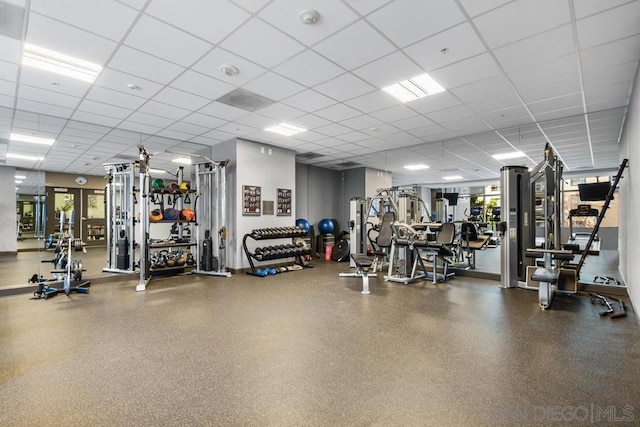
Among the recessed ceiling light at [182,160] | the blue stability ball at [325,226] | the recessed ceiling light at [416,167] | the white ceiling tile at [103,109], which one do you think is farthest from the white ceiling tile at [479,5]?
the recessed ceiling light at [182,160]

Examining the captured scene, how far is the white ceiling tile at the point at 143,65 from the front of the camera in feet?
11.6

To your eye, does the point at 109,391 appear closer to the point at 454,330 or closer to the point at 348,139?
the point at 454,330

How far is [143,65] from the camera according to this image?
377 centimetres

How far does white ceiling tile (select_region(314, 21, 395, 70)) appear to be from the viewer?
313 centimetres

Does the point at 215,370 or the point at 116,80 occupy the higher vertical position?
the point at 116,80

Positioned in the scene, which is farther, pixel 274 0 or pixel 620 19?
pixel 620 19

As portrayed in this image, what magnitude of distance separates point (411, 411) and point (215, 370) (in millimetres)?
1515

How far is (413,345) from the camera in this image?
9.83 ft

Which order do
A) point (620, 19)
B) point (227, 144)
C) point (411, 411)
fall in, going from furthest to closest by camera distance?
1. point (227, 144)
2. point (620, 19)
3. point (411, 411)

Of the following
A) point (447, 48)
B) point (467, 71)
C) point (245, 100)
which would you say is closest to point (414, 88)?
point (467, 71)

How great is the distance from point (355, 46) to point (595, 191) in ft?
16.1

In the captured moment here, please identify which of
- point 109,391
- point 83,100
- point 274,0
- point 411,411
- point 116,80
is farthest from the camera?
point 83,100

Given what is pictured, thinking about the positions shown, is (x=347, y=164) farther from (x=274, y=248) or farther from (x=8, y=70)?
(x=8, y=70)

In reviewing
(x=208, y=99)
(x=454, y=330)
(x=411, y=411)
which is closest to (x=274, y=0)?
(x=208, y=99)
